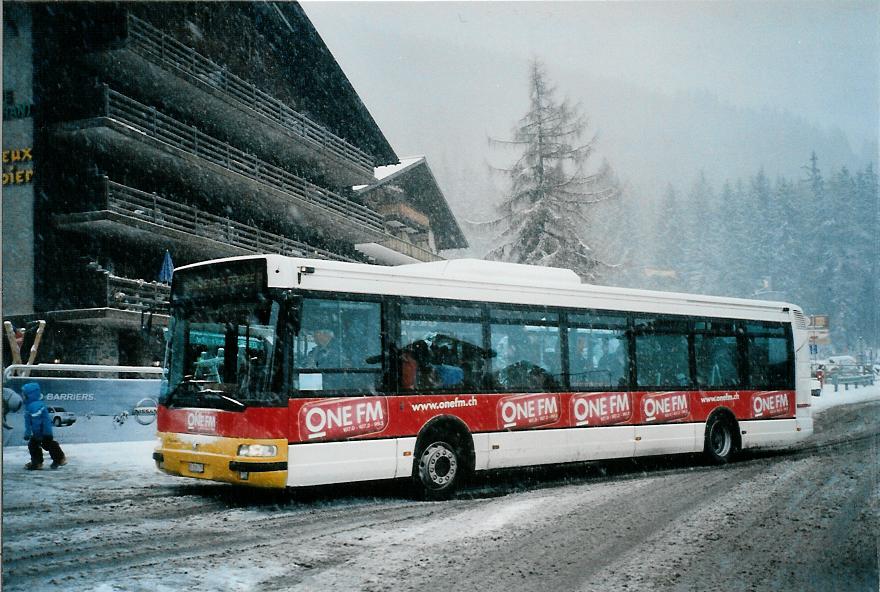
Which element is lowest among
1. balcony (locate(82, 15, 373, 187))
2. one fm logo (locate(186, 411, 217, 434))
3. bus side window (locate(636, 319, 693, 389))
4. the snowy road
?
the snowy road

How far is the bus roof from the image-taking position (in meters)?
8.96

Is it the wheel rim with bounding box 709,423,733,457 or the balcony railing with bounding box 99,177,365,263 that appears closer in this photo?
the wheel rim with bounding box 709,423,733,457

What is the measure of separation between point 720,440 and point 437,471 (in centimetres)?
618

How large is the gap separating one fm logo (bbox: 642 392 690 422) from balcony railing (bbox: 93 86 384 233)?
1500cm

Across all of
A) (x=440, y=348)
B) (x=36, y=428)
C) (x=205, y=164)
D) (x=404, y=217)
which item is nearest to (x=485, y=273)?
(x=440, y=348)

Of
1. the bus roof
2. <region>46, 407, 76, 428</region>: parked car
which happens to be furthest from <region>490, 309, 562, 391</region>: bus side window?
<region>46, 407, 76, 428</region>: parked car

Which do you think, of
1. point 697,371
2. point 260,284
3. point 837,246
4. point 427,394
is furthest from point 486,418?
point 837,246

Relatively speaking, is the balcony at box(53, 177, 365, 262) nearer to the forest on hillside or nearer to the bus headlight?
the forest on hillside

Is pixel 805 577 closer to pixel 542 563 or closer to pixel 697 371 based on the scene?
pixel 542 563

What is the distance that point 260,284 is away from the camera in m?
8.84

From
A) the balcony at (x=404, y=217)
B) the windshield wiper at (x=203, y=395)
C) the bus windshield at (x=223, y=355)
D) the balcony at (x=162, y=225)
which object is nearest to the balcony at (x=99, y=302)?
the balcony at (x=162, y=225)

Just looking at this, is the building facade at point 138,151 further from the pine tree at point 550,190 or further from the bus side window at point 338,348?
the bus side window at point 338,348

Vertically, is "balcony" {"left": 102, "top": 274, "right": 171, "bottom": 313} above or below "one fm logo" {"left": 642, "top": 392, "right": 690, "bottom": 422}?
above

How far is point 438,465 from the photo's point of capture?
9.86m
